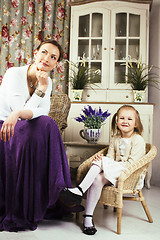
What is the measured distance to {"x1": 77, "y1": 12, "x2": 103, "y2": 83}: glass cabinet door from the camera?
3080 mm

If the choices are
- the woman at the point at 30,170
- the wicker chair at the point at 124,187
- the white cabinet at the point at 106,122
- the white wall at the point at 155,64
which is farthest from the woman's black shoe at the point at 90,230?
the white wall at the point at 155,64

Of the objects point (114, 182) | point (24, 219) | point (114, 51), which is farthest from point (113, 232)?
point (114, 51)

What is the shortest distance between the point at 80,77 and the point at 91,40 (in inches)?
18.8

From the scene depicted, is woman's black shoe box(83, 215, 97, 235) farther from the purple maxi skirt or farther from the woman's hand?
the woman's hand

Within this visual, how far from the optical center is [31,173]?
1570 millimetres

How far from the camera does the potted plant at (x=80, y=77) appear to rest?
9.81ft

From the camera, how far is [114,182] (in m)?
1.65

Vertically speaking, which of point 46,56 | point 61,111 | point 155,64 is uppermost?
point 155,64

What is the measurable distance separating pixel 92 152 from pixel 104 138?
61 cm

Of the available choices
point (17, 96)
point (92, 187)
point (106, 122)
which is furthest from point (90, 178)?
point (106, 122)

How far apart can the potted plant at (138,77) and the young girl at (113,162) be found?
0.92 meters

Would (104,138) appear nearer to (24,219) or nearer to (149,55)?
(149,55)

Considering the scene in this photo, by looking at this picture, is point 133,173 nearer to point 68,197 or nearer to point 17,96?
point 68,197

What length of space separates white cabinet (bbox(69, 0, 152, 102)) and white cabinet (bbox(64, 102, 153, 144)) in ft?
0.61
